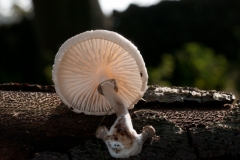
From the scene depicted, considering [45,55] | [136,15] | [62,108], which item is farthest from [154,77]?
[136,15]

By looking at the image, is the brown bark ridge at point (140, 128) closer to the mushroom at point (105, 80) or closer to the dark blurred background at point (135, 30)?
the mushroom at point (105, 80)

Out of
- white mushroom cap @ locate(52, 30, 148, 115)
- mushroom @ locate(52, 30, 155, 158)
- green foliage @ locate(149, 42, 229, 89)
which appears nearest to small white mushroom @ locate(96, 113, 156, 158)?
mushroom @ locate(52, 30, 155, 158)

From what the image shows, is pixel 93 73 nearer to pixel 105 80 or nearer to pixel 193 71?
pixel 105 80

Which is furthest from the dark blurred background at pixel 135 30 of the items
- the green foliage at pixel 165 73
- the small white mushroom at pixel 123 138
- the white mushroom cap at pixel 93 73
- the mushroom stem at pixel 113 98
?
the small white mushroom at pixel 123 138

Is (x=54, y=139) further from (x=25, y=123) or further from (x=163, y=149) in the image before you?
(x=163, y=149)

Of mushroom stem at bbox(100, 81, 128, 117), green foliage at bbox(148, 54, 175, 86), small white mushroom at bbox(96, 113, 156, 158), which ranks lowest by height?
small white mushroom at bbox(96, 113, 156, 158)

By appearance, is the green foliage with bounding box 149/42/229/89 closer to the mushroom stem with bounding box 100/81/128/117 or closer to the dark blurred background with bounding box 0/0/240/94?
the dark blurred background with bounding box 0/0/240/94
